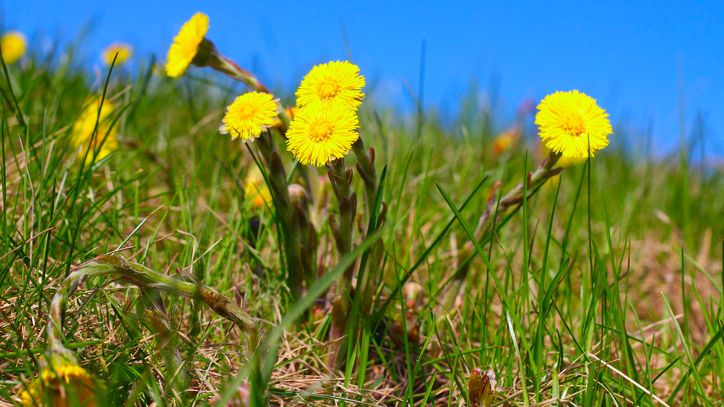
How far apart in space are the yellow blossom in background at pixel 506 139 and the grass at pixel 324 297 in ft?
2.67

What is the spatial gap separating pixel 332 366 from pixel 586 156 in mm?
768

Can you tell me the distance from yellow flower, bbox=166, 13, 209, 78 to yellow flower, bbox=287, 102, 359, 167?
1.58ft

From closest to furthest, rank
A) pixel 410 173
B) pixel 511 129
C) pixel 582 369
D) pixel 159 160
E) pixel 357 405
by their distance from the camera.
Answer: pixel 357 405 → pixel 582 369 → pixel 159 160 → pixel 410 173 → pixel 511 129

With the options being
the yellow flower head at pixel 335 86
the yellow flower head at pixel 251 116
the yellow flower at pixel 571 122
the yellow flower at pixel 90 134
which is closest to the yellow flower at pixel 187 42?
the yellow flower head at pixel 251 116

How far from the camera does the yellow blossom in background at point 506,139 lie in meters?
3.96

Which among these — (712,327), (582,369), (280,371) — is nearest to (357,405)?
(280,371)

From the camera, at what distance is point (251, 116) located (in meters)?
1.39

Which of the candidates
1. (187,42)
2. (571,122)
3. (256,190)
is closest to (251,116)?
(187,42)

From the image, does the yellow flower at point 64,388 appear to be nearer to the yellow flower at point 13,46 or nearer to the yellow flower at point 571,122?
the yellow flower at point 571,122

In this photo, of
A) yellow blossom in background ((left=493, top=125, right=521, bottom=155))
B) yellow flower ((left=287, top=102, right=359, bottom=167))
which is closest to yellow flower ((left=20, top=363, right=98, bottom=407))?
yellow flower ((left=287, top=102, right=359, bottom=167))

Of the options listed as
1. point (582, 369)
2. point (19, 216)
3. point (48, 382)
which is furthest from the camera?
point (19, 216)

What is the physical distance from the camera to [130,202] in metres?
2.05

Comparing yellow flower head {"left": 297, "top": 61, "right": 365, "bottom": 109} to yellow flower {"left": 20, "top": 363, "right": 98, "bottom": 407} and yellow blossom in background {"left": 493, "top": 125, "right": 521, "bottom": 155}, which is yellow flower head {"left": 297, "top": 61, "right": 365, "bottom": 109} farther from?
yellow blossom in background {"left": 493, "top": 125, "right": 521, "bottom": 155}

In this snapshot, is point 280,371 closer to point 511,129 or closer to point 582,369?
point 582,369
